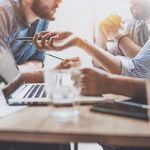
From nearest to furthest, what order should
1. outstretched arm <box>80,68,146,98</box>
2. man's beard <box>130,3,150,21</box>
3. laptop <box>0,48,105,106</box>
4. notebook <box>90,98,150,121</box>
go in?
notebook <box>90,98,150,121</box> < laptop <box>0,48,105,106</box> < outstretched arm <box>80,68,146,98</box> < man's beard <box>130,3,150,21</box>

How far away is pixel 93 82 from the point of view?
136 cm

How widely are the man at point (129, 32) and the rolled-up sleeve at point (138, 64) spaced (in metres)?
0.02

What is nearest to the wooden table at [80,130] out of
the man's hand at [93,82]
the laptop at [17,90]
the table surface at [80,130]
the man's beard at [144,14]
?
the table surface at [80,130]

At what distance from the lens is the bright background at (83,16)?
1.50 metres

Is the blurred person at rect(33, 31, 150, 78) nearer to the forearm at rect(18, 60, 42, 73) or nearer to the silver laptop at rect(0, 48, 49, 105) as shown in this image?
the forearm at rect(18, 60, 42, 73)

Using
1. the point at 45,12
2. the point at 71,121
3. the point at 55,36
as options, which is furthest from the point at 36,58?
the point at 71,121

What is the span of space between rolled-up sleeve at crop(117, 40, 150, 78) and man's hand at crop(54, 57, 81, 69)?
230mm

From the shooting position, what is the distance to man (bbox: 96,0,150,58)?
58.6 inches

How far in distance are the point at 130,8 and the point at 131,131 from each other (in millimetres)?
934

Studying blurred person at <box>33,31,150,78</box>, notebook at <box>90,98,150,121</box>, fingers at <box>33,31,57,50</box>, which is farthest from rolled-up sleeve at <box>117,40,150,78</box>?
notebook at <box>90,98,150,121</box>

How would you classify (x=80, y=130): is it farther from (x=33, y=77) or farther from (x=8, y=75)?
(x=33, y=77)

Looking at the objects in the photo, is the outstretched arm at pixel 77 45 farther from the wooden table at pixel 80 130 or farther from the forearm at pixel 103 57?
the wooden table at pixel 80 130

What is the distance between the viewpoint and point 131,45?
4.94 feet

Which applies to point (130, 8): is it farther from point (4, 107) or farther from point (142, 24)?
point (4, 107)
